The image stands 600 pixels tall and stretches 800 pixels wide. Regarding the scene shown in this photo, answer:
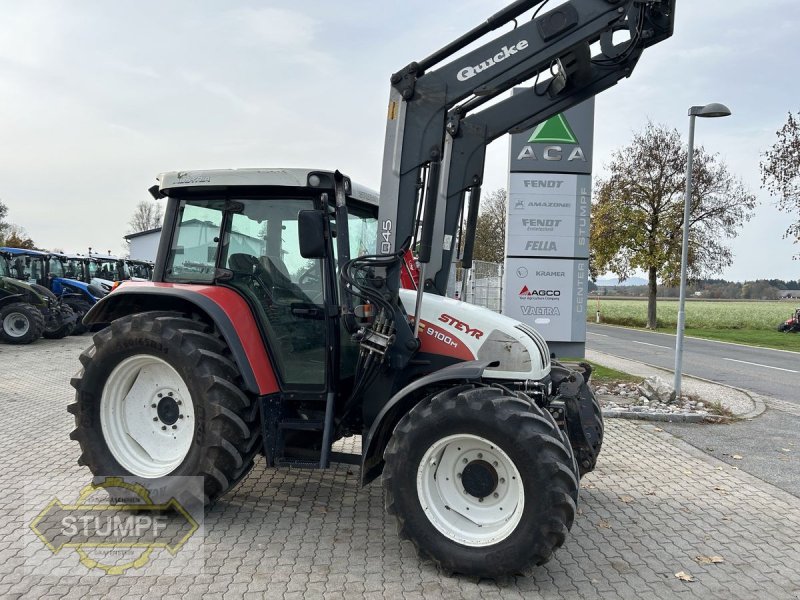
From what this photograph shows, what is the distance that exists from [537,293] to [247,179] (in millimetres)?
7418

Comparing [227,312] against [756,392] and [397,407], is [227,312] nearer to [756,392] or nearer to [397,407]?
[397,407]

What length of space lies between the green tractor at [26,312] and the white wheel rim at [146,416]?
1322 centimetres

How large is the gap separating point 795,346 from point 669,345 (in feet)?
15.1

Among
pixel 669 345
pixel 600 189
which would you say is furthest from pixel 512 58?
pixel 600 189

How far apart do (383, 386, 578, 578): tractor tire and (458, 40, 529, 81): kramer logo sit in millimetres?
2191

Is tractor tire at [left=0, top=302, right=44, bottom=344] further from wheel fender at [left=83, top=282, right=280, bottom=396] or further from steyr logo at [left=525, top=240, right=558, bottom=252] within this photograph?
wheel fender at [left=83, top=282, right=280, bottom=396]

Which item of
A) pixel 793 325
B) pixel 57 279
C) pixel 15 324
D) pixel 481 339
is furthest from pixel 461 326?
pixel 793 325

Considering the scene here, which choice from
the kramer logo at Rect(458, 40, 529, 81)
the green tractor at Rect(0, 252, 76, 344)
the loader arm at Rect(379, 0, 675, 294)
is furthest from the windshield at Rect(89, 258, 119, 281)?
the kramer logo at Rect(458, 40, 529, 81)

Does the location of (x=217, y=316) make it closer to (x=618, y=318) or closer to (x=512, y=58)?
(x=512, y=58)

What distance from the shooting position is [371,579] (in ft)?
12.4

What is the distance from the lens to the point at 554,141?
10.8 metres

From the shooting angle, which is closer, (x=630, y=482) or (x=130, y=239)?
(x=630, y=482)

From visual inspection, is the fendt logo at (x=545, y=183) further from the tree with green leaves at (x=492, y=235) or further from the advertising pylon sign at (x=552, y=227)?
the tree with green leaves at (x=492, y=235)

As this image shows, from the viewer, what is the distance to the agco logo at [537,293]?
36.3 ft
